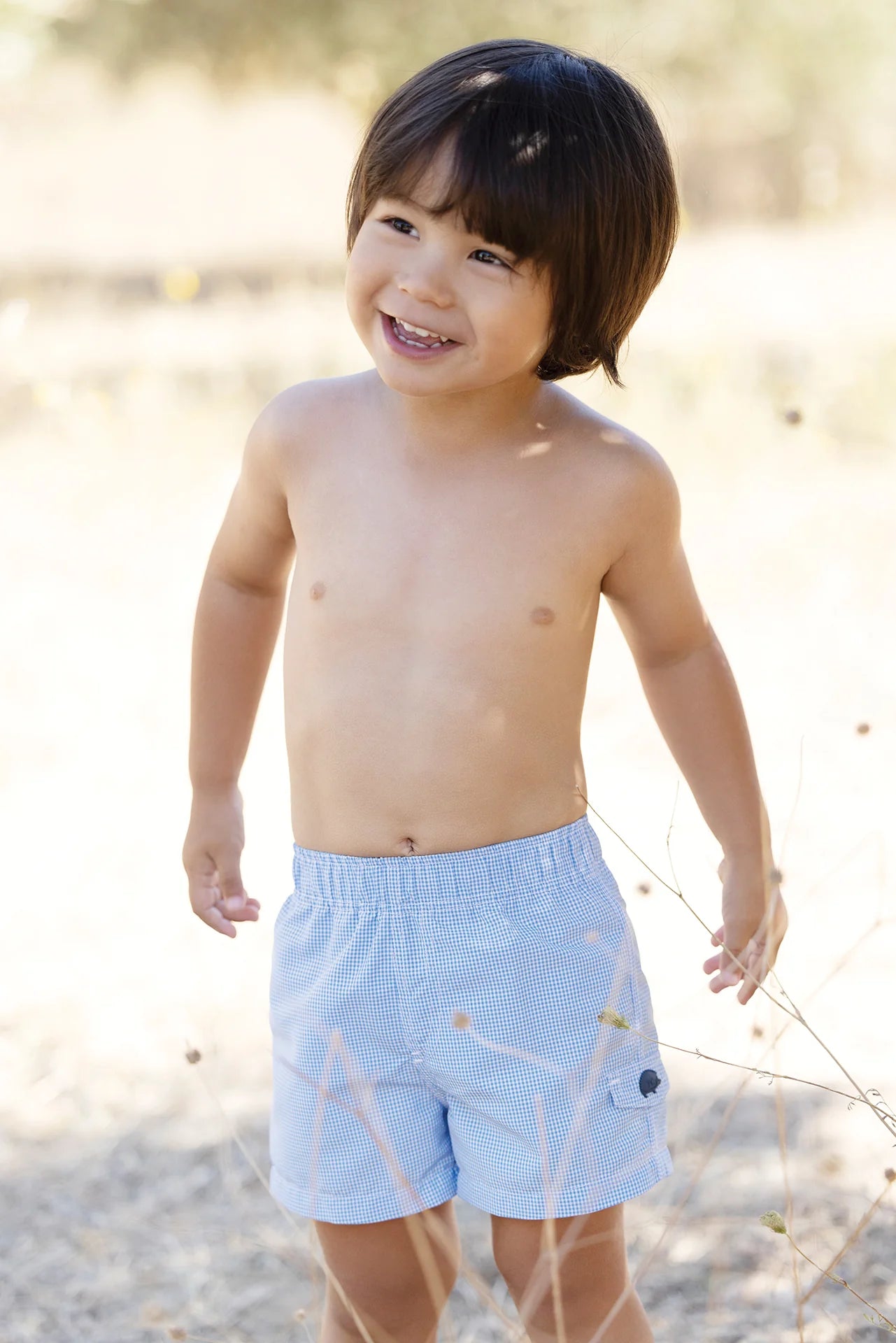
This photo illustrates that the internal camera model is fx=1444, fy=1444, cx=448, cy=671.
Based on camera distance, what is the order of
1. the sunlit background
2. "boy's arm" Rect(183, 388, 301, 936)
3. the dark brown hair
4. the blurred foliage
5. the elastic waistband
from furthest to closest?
the blurred foliage
the sunlit background
"boy's arm" Rect(183, 388, 301, 936)
the elastic waistband
the dark brown hair

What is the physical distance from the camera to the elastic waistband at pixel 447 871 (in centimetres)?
130

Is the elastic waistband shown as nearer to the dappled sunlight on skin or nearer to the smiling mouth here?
the dappled sunlight on skin

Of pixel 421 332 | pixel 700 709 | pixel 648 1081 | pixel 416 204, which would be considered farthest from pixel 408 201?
pixel 648 1081

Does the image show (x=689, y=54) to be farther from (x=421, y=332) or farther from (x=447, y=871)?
(x=447, y=871)

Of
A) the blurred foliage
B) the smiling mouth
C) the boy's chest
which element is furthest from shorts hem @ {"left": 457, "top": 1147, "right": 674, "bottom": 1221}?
the blurred foliage

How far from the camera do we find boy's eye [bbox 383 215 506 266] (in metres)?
1.22

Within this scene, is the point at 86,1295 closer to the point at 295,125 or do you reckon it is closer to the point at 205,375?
the point at 205,375

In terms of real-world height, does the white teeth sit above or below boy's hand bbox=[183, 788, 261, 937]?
above

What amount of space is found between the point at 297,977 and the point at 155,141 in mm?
13448

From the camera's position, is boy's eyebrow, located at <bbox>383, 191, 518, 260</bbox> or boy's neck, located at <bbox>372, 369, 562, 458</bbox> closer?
boy's eyebrow, located at <bbox>383, 191, 518, 260</bbox>

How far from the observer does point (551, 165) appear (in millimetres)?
1209

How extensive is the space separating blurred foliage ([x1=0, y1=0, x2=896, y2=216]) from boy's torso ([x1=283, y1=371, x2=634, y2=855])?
26.7 ft

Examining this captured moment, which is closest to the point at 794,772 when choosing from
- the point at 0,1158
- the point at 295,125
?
the point at 0,1158

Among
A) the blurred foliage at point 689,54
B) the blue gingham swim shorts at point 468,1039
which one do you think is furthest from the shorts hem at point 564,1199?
the blurred foliage at point 689,54
